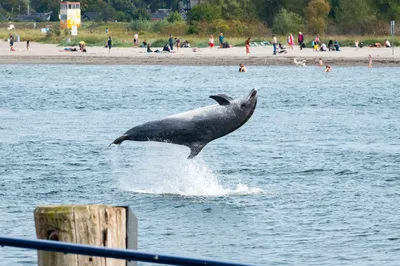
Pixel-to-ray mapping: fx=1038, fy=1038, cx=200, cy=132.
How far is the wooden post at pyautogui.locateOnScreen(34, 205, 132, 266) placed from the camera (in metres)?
6.52

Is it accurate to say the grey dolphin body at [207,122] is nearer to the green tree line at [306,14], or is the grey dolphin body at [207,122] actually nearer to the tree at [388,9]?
the green tree line at [306,14]

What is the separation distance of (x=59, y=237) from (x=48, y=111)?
1726 inches

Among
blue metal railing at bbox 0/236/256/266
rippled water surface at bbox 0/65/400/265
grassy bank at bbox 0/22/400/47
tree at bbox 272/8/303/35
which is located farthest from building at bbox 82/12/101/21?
blue metal railing at bbox 0/236/256/266

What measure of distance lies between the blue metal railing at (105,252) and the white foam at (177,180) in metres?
18.1

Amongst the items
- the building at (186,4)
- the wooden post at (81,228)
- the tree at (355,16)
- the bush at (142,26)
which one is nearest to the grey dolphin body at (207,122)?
the wooden post at (81,228)

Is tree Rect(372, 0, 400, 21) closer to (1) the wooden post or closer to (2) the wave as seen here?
(2) the wave

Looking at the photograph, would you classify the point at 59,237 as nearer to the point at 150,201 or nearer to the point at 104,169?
the point at 150,201

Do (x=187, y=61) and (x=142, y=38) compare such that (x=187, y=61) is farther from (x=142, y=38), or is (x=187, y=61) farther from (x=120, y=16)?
(x=120, y=16)

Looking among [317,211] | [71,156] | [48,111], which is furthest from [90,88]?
[317,211]

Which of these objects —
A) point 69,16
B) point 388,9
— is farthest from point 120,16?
point 388,9

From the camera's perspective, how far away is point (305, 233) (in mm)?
19672

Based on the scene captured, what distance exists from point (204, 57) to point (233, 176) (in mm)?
60432

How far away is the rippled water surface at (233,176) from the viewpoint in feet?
62.5

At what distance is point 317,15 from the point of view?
11019 centimetres
